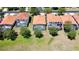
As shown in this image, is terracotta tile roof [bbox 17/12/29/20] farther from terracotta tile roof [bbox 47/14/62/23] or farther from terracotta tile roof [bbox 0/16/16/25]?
terracotta tile roof [bbox 47/14/62/23]

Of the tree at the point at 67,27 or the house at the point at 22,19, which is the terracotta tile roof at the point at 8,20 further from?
the tree at the point at 67,27

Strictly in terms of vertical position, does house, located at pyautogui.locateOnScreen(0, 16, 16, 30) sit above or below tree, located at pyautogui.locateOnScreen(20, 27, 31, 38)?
above

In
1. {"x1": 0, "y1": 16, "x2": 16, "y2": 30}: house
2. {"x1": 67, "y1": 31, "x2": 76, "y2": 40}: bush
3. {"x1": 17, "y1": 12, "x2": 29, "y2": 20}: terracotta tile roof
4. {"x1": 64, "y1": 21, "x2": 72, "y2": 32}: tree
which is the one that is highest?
{"x1": 17, "y1": 12, "x2": 29, "y2": 20}: terracotta tile roof

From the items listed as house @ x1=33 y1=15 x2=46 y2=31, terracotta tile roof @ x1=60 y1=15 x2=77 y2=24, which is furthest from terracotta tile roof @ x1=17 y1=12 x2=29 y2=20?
terracotta tile roof @ x1=60 y1=15 x2=77 y2=24

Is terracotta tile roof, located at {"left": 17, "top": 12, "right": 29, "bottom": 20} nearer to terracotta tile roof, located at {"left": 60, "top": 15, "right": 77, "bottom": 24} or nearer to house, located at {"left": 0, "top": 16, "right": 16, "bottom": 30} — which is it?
house, located at {"left": 0, "top": 16, "right": 16, "bottom": 30}

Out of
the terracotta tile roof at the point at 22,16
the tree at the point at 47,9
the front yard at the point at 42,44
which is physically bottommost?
the front yard at the point at 42,44

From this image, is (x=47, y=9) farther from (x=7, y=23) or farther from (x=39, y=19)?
(x=7, y=23)

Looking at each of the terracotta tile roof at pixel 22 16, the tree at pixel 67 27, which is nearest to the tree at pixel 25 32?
the terracotta tile roof at pixel 22 16

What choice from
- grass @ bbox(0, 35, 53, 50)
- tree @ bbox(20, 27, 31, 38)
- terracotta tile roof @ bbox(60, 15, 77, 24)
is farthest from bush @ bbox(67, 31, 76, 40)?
tree @ bbox(20, 27, 31, 38)
